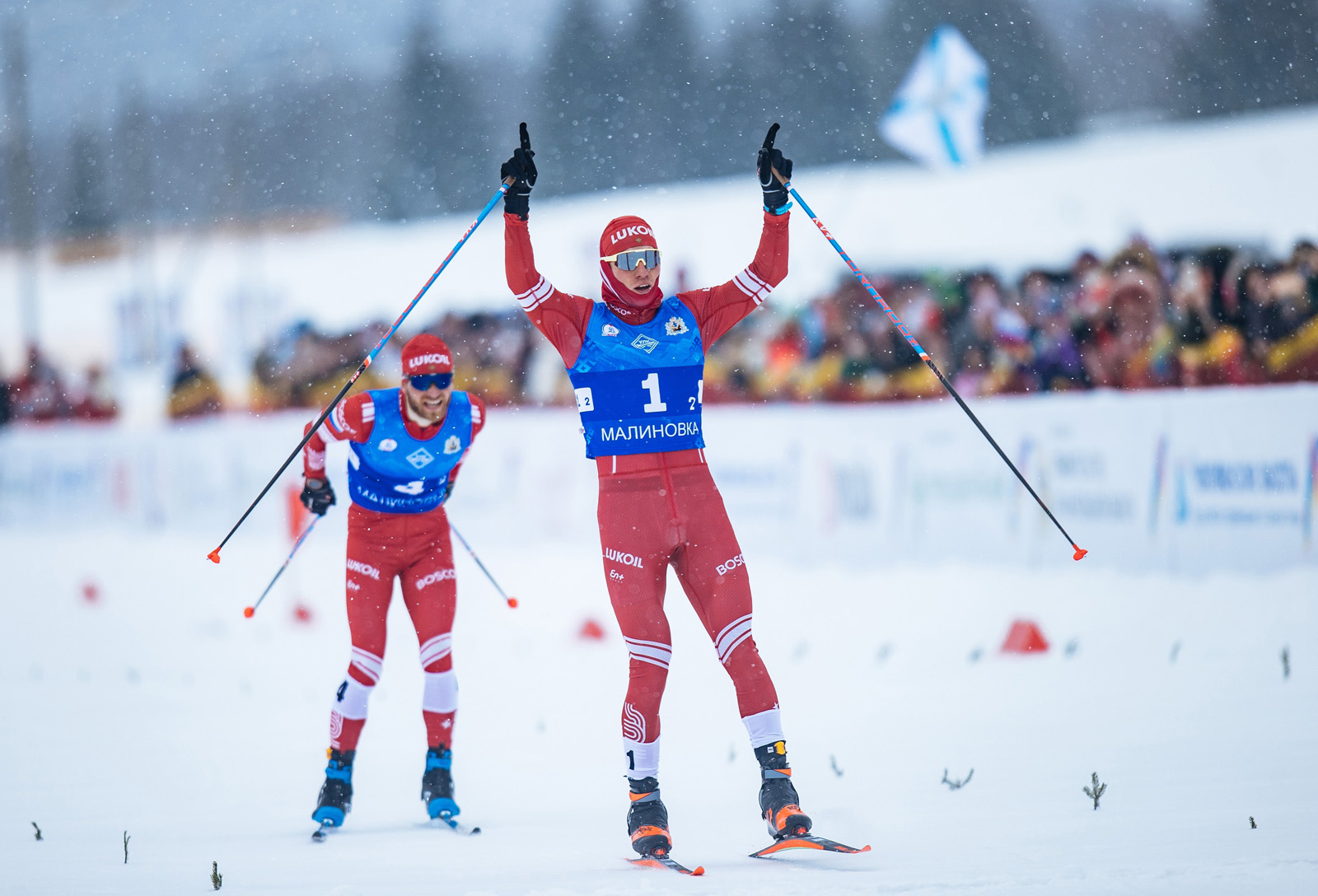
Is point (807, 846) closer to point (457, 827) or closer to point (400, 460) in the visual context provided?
point (457, 827)

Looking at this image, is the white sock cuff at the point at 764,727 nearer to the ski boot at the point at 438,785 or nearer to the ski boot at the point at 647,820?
the ski boot at the point at 647,820

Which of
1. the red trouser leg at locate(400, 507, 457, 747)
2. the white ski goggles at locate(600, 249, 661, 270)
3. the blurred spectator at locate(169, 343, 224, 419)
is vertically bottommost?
the red trouser leg at locate(400, 507, 457, 747)

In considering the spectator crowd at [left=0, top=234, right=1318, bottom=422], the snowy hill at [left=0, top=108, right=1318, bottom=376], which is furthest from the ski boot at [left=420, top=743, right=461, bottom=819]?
the snowy hill at [left=0, top=108, right=1318, bottom=376]

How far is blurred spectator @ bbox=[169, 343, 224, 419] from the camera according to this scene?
60.6ft

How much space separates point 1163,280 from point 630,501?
722 cm

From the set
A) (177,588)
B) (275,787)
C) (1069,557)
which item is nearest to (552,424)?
(177,588)

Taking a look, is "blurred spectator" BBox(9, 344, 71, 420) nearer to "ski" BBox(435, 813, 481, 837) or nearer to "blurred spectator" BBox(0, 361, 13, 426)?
"blurred spectator" BBox(0, 361, 13, 426)

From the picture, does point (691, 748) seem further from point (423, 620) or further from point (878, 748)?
point (423, 620)

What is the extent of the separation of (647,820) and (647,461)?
1274 mm

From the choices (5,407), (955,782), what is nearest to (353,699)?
(955,782)

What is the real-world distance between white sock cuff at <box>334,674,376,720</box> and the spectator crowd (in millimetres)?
7046

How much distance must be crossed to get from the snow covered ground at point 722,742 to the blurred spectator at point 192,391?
5846mm

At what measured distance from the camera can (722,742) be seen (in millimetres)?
7160

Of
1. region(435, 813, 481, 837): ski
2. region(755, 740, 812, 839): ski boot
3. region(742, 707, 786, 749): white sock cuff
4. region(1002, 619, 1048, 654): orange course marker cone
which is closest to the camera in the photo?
region(755, 740, 812, 839): ski boot
